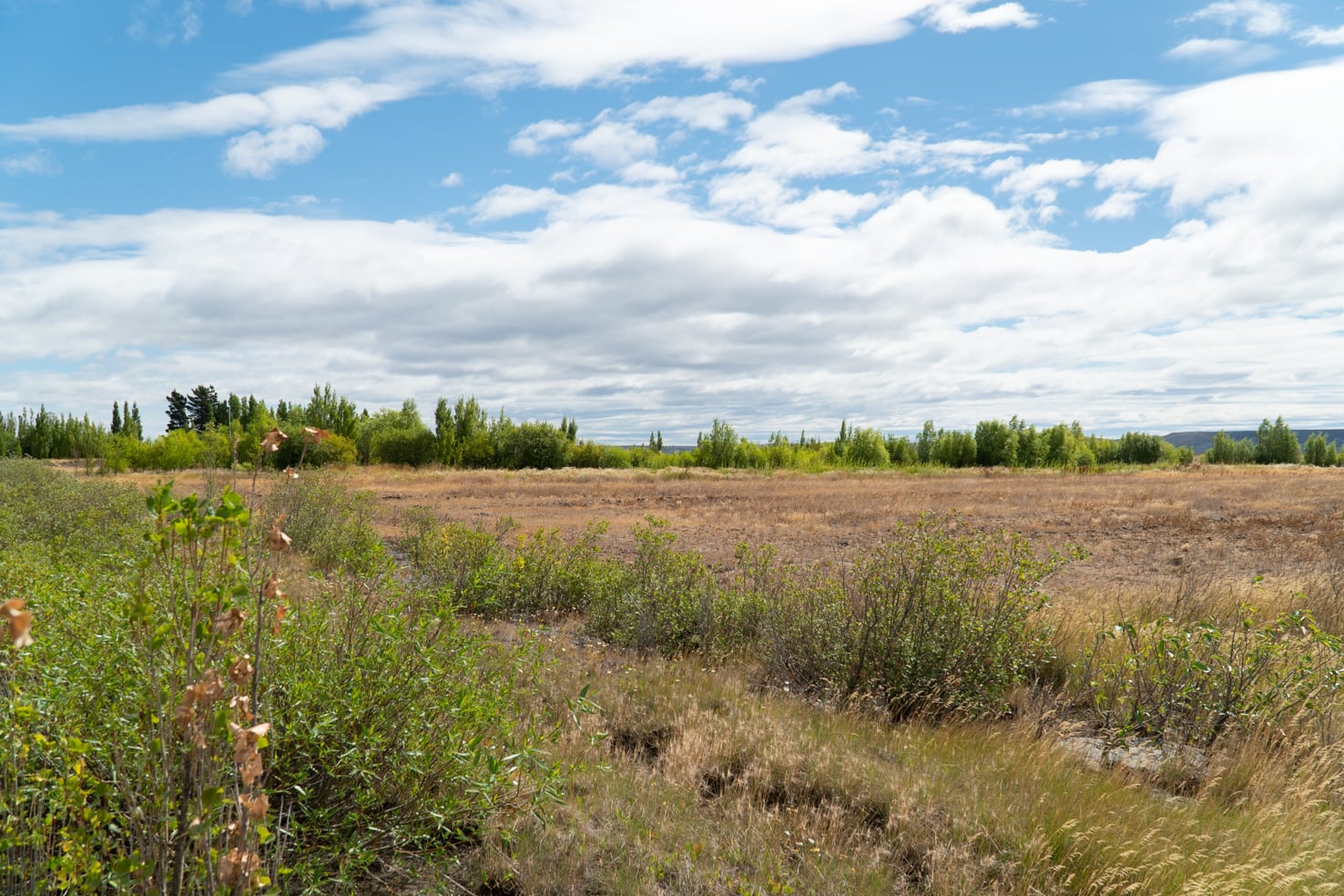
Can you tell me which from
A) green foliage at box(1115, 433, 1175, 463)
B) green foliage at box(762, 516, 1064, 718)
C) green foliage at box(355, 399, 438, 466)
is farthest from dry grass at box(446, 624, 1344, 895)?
green foliage at box(1115, 433, 1175, 463)

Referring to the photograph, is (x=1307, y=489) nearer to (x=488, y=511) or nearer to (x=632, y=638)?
(x=488, y=511)

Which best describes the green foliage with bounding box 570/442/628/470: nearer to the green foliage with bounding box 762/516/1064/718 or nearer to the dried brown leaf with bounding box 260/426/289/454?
the green foliage with bounding box 762/516/1064/718

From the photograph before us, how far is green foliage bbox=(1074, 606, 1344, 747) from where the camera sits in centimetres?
558

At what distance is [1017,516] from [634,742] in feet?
72.9

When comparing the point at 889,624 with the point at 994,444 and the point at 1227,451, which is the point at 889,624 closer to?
the point at 994,444

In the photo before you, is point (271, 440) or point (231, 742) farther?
point (231, 742)

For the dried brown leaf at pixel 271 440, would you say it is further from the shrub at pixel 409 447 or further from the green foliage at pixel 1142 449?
the green foliage at pixel 1142 449

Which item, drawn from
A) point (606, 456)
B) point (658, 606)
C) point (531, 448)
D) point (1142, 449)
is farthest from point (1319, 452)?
point (658, 606)

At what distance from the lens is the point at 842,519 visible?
2383 centimetres

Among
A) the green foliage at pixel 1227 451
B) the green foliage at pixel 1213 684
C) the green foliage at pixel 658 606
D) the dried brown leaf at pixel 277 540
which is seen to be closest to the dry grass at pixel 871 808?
the green foliage at pixel 1213 684

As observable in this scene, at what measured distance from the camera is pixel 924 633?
659 centimetres

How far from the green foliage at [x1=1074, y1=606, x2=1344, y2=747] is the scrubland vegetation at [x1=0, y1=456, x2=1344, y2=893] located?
0.13ft

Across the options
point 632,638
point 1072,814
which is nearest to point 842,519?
point 632,638

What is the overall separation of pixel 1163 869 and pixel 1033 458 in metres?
86.0
